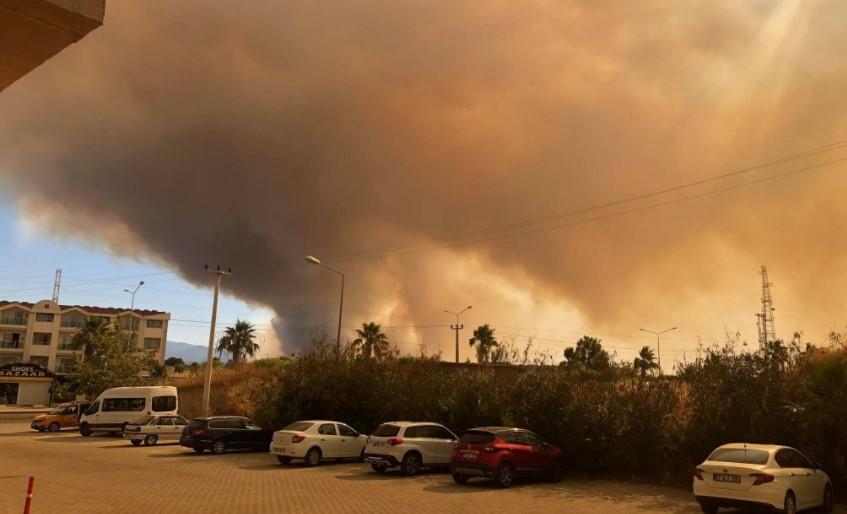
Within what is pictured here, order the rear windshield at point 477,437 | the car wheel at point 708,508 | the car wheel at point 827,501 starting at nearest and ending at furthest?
the car wheel at point 708,508, the car wheel at point 827,501, the rear windshield at point 477,437

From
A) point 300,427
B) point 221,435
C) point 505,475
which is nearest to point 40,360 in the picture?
point 221,435

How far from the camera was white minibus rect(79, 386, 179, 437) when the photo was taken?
39.4 m

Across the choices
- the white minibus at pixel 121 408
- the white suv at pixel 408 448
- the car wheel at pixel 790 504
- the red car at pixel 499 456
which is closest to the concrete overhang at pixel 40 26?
the car wheel at pixel 790 504

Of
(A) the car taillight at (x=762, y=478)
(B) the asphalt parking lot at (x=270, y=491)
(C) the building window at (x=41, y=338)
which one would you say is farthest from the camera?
(C) the building window at (x=41, y=338)

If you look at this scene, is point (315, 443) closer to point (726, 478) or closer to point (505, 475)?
point (505, 475)

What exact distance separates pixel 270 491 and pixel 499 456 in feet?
21.4

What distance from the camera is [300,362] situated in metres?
34.1

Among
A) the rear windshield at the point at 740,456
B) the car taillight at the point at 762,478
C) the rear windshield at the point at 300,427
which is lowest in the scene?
the rear windshield at the point at 300,427

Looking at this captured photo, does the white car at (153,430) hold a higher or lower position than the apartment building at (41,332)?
lower

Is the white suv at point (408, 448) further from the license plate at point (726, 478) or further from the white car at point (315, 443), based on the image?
the license plate at point (726, 478)

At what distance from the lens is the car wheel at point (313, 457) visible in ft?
76.8

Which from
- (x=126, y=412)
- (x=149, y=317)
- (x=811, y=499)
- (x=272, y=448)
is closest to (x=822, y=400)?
(x=811, y=499)

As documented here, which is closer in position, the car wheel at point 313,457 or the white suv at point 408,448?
the white suv at point 408,448

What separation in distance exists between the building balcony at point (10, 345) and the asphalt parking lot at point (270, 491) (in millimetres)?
92837
